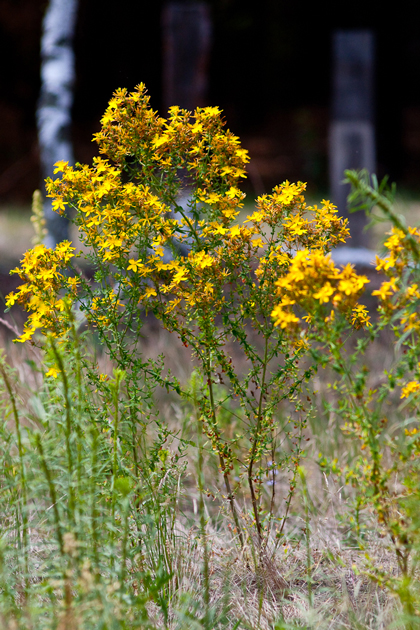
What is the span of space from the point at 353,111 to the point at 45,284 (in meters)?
4.27

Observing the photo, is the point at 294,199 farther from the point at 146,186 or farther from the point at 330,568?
the point at 330,568

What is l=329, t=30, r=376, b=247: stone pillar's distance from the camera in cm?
507

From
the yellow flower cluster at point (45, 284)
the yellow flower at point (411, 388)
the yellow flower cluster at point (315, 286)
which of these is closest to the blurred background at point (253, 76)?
the yellow flower cluster at point (45, 284)

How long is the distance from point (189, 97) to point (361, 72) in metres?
1.54

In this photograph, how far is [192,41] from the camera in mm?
5008

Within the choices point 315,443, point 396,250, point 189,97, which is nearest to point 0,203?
point 189,97

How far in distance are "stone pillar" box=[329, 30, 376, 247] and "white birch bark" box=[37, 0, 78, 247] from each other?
237 centimetres

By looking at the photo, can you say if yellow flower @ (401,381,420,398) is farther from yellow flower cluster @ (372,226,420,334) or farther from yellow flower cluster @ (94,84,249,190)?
yellow flower cluster @ (94,84,249,190)

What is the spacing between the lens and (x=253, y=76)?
632 inches

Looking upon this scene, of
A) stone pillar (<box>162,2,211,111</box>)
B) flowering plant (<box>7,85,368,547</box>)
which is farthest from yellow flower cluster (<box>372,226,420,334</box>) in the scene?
stone pillar (<box>162,2,211,111</box>)

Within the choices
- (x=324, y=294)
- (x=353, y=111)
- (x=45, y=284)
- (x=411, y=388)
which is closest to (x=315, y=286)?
(x=324, y=294)

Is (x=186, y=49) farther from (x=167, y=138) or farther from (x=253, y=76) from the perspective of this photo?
(x=253, y=76)

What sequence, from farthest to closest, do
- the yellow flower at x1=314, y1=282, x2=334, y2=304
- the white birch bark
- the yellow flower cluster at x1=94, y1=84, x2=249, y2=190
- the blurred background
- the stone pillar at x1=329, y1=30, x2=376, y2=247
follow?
1. the blurred background
2. the stone pillar at x1=329, y1=30, x2=376, y2=247
3. the white birch bark
4. the yellow flower cluster at x1=94, y1=84, x2=249, y2=190
5. the yellow flower at x1=314, y1=282, x2=334, y2=304

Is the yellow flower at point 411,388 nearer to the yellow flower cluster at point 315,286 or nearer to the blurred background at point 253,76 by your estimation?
the yellow flower cluster at point 315,286
